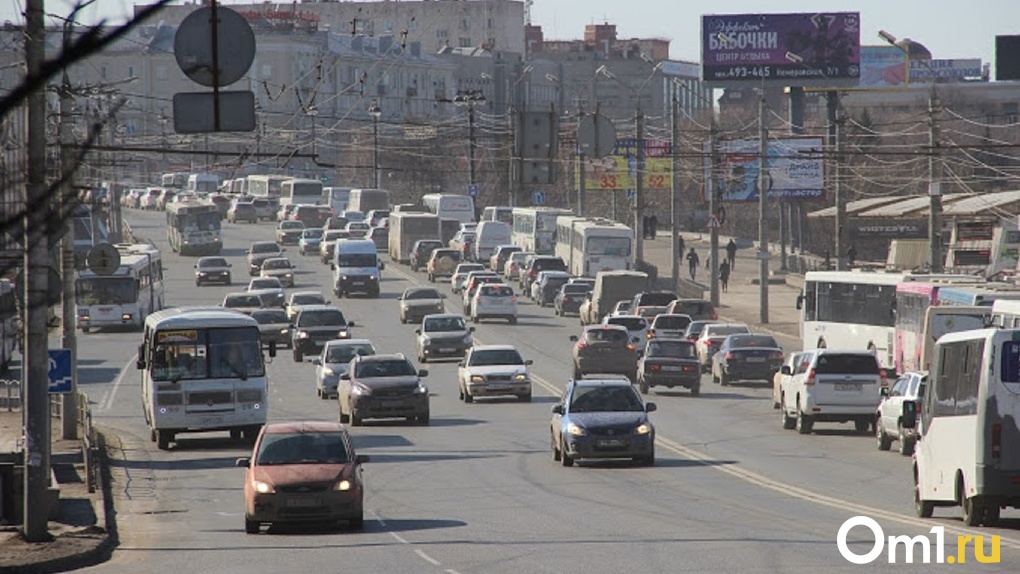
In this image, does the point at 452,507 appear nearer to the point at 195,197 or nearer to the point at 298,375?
the point at 298,375

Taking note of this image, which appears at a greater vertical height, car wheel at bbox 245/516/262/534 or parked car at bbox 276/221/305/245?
parked car at bbox 276/221/305/245

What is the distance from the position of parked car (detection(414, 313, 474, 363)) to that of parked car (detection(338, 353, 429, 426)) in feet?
52.2

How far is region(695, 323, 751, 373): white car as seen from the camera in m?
53.9

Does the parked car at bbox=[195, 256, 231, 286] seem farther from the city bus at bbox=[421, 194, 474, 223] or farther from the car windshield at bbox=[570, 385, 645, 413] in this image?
the car windshield at bbox=[570, 385, 645, 413]

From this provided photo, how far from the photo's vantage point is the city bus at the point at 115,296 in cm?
6631

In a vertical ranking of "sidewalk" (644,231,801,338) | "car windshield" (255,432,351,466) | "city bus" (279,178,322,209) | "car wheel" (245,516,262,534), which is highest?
"city bus" (279,178,322,209)

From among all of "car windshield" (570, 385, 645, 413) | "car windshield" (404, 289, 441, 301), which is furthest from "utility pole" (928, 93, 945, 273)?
"car windshield" (404, 289, 441, 301)

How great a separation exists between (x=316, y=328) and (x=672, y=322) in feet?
35.7

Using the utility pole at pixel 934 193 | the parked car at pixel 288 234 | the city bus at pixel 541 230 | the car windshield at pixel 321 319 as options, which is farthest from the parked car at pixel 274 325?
the parked car at pixel 288 234

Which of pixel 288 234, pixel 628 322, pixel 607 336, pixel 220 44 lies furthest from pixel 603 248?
pixel 220 44

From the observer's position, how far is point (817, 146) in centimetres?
9950

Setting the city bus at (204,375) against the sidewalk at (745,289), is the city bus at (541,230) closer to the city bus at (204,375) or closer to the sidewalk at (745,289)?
Result: the sidewalk at (745,289)

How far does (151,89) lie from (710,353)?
105 meters

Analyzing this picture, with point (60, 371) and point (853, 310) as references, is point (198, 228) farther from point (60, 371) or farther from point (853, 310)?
point (60, 371)
